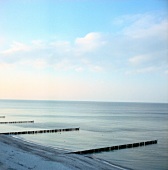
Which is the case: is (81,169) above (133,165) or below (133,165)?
above

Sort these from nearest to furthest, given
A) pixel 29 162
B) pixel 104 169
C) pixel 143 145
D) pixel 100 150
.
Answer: pixel 29 162, pixel 104 169, pixel 100 150, pixel 143 145

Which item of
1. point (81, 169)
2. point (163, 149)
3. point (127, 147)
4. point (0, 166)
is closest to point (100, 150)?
point (127, 147)

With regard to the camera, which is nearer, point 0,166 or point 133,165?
point 0,166

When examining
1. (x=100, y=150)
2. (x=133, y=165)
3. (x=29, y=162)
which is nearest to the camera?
(x=29, y=162)

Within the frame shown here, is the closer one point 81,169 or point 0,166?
point 0,166

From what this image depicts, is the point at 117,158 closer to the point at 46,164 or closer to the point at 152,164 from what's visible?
the point at 152,164

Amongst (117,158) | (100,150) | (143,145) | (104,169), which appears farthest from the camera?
(143,145)

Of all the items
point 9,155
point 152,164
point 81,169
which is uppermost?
point 9,155

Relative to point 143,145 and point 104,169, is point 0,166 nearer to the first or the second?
point 104,169

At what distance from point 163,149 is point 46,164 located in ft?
97.4

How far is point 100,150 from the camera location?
37.6 m

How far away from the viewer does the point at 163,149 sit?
4225 cm

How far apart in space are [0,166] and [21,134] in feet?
152

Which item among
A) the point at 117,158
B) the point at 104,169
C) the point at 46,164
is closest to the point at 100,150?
the point at 117,158
